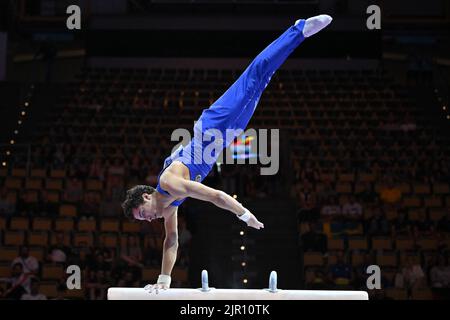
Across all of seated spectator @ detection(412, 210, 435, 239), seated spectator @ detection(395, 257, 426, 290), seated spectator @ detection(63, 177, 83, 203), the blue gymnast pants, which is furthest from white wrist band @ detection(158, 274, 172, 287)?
seated spectator @ detection(63, 177, 83, 203)

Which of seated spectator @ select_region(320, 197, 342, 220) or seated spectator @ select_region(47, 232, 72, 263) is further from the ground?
seated spectator @ select_region(320, 197, 342, 220)

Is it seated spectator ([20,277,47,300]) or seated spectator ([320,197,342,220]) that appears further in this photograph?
seated spectator ([320,197,342,220])

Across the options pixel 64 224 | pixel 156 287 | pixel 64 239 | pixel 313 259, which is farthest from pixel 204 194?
pixel 64 224

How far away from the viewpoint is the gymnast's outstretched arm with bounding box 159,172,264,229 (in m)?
4.25

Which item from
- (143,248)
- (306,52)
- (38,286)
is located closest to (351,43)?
(306,52)

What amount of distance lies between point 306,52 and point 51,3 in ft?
24.2

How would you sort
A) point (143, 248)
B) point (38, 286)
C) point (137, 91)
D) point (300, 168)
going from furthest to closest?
point (137, 91) → point (300, 168) → point (143, 248) → point (38, 286)

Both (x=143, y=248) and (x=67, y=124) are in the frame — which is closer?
(x=143, y=248)

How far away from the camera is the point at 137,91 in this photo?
14.6 metres

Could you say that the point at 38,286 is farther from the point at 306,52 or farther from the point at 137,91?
the point at 306,52

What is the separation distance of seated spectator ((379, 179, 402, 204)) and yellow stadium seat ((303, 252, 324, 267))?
197 centimetres

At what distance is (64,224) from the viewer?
31.3ft

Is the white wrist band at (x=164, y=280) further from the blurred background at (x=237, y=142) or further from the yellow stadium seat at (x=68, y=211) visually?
the yellow stadium seat at (x=68, y=211)

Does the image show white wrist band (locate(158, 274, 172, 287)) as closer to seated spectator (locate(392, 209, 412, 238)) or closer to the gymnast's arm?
the gymnast's arm
